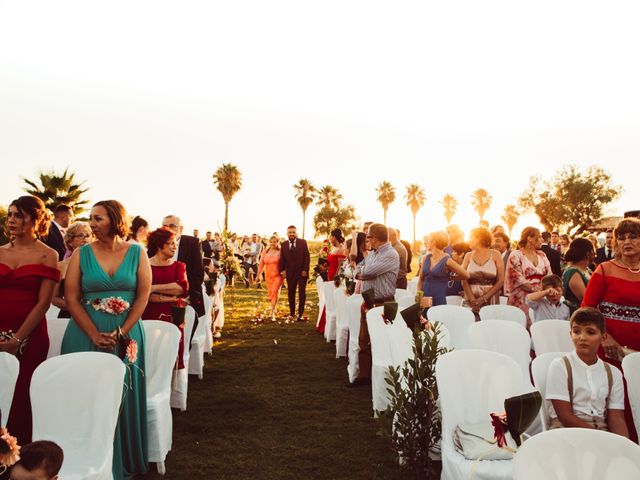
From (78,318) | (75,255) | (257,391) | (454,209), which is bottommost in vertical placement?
(257,391)

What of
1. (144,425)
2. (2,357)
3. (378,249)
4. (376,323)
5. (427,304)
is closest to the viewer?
(2,357)

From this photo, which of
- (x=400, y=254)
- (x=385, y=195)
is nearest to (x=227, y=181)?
(x=385, y=195)

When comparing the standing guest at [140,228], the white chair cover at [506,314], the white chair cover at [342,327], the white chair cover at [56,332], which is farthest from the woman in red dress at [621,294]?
the standing guest at [140,228]

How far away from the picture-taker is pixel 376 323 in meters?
5.78

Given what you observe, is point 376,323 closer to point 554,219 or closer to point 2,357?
point 2,357

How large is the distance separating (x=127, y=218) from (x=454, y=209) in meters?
83.5

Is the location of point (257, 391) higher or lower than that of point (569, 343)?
lower

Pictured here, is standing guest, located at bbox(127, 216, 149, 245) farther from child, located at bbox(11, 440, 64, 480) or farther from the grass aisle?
child, located at bbox(11, 440, 64, 480)

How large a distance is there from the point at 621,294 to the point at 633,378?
2.06ft

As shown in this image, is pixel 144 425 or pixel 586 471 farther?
pixel 144 425

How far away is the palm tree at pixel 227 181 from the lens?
2256 inches

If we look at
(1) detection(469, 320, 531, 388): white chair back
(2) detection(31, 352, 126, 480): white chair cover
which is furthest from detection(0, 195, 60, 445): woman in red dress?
(1) detection(469, 320, 531, 388): white chair back

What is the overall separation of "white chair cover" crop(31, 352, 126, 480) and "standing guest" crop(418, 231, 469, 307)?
438 centimetres

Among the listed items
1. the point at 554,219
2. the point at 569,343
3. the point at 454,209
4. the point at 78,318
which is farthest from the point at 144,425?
the point at 454,209
